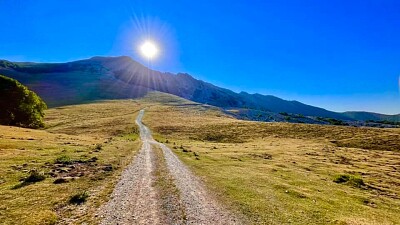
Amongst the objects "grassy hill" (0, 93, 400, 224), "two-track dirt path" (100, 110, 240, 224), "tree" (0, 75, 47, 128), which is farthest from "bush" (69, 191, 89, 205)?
"tree" (0, 75, 47, 128)

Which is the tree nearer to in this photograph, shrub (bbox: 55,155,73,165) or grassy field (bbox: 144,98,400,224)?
shrub (bbox: 55,155,73,165)

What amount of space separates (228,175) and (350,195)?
1153 centimetres

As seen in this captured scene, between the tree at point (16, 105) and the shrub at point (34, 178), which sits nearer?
the shrub at point (34, 178)

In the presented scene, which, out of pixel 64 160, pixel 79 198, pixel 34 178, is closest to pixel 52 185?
pixel 34 178

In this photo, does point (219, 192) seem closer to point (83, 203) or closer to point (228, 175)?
point (228, 175)

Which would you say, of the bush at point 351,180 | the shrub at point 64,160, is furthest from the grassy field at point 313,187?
the shrub at point 64,160

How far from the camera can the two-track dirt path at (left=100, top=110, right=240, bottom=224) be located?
50.9ft

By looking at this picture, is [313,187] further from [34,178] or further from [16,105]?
[16,105]

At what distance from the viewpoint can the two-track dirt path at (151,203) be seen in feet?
50.9

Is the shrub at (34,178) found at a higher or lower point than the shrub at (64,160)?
higher

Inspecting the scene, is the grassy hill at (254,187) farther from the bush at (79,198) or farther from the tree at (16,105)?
the tree at (16,105)

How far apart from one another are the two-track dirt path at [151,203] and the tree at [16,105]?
6325cm

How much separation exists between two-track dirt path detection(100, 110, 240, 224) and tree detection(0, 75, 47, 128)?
2490 inches

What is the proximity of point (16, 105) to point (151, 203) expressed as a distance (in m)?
73.4
